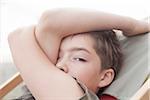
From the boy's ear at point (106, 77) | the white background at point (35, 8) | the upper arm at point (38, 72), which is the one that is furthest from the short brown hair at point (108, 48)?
the white background at point (35, 8)

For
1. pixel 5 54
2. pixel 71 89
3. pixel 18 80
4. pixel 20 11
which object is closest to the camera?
pixel 71 89

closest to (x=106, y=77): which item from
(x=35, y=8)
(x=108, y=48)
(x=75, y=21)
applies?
(x=108, y=48)

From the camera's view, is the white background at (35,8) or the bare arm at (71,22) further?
the white background at (35,8)

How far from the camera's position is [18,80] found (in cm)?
111

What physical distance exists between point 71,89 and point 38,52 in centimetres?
15

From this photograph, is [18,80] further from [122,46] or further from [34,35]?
[122,46]

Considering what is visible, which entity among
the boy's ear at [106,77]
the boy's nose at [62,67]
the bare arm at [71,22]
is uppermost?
the bare arm at [71,22]

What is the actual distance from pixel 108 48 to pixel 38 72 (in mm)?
215

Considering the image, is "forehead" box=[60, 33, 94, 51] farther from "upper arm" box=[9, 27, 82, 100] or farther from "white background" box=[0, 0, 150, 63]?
"white background" box=[0, 0, 150, 63]

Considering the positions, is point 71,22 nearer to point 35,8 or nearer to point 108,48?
point 108,48

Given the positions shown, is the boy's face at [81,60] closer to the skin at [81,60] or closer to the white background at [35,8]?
the skin at [81,60]

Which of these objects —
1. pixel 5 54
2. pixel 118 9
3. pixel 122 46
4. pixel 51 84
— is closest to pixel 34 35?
pixel 51 84

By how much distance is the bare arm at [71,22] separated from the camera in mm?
929

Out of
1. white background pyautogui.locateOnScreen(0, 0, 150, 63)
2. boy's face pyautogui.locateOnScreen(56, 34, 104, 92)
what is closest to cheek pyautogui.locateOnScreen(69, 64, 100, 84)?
boy's face pyautogui.locateOnScreen(56, 34, 104, 92)
